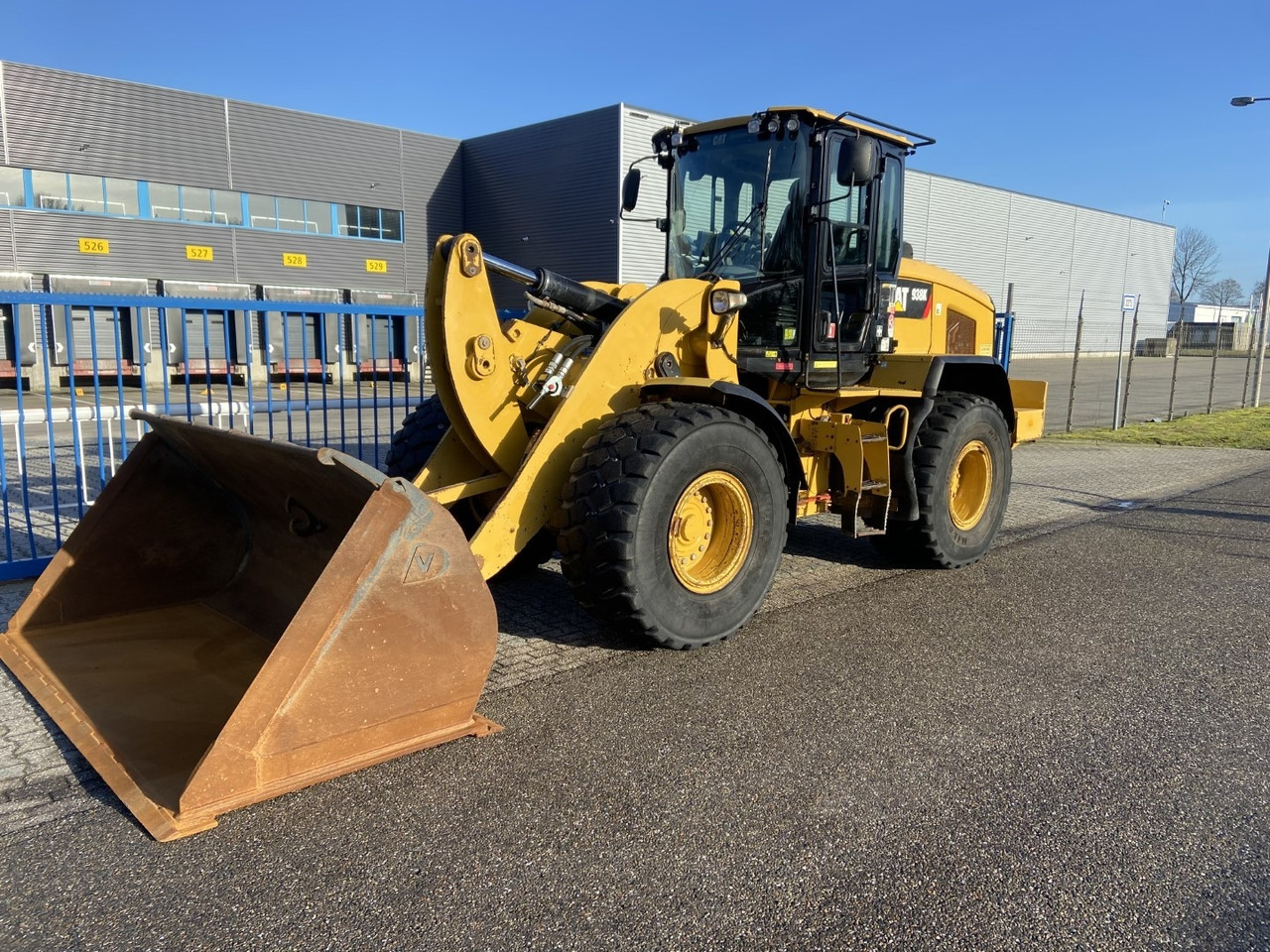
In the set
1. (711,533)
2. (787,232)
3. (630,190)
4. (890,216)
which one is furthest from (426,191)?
(711,533)

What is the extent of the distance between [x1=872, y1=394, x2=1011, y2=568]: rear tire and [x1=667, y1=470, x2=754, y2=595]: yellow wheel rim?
6.09 ft

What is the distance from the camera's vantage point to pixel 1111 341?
2029 inches

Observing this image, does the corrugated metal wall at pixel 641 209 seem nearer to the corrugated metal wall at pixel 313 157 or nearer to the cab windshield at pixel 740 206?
the corrugated metal wall at pixel 313 157

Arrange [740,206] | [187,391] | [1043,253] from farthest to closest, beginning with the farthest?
[1043,253] → [187,391] → [740,206]

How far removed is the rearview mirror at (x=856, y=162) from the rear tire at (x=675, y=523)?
1.57 meters

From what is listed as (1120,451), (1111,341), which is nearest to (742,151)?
(1120,451)

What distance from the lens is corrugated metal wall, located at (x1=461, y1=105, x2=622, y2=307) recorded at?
101 feet

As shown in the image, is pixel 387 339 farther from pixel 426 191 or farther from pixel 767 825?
pixel 426 191

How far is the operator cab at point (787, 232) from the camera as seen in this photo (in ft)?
18.3

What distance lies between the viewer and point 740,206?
228 inches

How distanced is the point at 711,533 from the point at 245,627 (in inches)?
92.6

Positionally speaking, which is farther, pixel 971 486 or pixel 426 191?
pixel 426 191

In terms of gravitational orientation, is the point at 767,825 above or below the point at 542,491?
below

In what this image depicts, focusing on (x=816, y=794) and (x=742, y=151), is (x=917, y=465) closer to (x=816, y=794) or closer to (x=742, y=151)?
(x=742, y=151)
